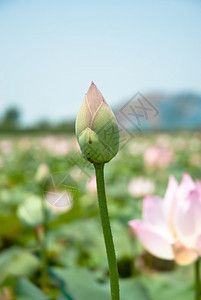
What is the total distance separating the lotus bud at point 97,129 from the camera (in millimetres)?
250

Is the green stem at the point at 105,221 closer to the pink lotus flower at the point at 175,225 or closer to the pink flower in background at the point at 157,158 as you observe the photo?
the pink lotus flower at the point at 175,225

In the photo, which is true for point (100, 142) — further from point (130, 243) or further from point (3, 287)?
point (130, 243)

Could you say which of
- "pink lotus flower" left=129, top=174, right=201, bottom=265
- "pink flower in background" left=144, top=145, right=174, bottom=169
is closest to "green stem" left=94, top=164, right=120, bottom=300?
"pink lotus flower" left=129, top=174, right=201, bottom=265

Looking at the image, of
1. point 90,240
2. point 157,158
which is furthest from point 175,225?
point 157,158

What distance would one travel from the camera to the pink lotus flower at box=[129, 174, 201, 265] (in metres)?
0.45

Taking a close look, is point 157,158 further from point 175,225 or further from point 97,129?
point 97,129

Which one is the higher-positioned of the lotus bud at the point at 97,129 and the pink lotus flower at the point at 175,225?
the lotus bud at the point at 97,129

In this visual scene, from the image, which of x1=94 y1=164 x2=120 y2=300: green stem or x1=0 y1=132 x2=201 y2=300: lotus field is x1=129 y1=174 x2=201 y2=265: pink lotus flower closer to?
x1=0 y1=132 x2=201 y2=300: lotus field

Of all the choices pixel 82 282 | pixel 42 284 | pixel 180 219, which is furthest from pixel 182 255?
pixel 42 284

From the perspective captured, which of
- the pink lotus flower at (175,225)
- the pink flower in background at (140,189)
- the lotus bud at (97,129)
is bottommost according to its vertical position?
the pink flower in background at (140,189)

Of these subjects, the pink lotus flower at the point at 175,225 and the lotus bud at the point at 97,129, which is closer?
the lotus bud at the point at 97,129

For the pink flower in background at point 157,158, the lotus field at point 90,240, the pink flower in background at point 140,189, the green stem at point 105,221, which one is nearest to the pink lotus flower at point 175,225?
the lotus field at point 90,240

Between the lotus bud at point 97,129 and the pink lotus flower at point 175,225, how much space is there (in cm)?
21

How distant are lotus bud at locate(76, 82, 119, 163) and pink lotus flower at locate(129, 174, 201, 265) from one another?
0.68 ft
